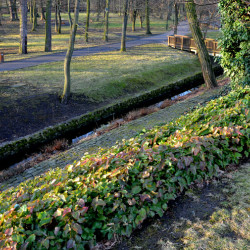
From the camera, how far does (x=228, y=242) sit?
3883 millimetres

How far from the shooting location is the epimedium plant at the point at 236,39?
11423mm

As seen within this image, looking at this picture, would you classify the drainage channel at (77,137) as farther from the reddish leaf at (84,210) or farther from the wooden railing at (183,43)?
the wooden railing at (183,43)

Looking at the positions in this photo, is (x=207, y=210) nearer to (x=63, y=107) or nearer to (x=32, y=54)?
(x=63, y=107)

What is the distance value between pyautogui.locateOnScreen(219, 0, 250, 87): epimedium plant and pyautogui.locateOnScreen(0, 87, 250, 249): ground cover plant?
A: 6.35 meters

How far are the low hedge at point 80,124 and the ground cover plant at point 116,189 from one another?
5727 millimetres

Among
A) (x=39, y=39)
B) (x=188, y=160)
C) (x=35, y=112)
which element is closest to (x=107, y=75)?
(x=35, y=112)

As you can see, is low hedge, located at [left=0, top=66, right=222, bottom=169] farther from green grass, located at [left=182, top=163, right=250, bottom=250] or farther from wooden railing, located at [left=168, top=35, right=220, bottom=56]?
green grass, located at [left=182, top=163, right=250, bottom=250]

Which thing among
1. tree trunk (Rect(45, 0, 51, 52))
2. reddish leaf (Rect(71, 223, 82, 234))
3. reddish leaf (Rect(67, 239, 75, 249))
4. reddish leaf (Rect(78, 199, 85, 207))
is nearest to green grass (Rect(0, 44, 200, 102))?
tree trunk (Rect(45, 0, 51, 52))

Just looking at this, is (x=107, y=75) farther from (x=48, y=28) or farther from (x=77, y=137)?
(x=48, y=28)

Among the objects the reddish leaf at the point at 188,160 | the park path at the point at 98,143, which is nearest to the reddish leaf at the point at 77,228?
the reddish leaf at the point at 188,160

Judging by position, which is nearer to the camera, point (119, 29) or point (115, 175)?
point (115, 175)

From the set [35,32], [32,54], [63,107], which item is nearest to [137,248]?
[63,107]

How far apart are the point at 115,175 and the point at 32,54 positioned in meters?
23.8

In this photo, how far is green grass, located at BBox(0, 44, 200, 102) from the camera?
17094 mm
